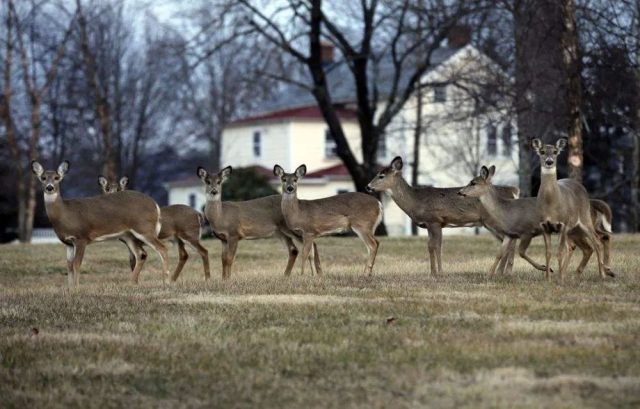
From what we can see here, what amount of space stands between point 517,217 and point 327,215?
3167 millimetres

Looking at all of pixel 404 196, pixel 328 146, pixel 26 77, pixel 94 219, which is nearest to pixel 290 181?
pixel 404 196

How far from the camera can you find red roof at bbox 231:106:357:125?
60.1 meters

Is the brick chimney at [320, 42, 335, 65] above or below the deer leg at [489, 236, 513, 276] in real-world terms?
above

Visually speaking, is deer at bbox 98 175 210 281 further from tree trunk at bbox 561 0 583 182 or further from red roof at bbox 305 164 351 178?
red roof at bbox 305 164 351 178

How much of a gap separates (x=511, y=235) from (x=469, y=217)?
5.59 ft

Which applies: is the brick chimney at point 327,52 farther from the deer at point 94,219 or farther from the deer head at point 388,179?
the deer at point 94,219

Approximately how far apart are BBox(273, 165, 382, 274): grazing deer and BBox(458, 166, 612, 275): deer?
1889 millimetres

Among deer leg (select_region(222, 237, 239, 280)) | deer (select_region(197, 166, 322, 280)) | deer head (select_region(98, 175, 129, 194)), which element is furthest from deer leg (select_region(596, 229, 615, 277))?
deer head (select_region(98, 175, 129, 194))

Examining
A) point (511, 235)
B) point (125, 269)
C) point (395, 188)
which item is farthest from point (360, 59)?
point (511, 235)

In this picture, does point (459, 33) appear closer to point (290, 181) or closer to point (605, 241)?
point (290, 181)

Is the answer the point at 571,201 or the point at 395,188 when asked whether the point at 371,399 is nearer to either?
the point at 571,201

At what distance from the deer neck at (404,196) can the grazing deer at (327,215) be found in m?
0.31

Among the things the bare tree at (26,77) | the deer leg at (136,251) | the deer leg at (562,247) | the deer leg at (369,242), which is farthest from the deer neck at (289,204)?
→ the bare tree at (26,77)

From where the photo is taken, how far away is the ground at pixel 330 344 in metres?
9.04
